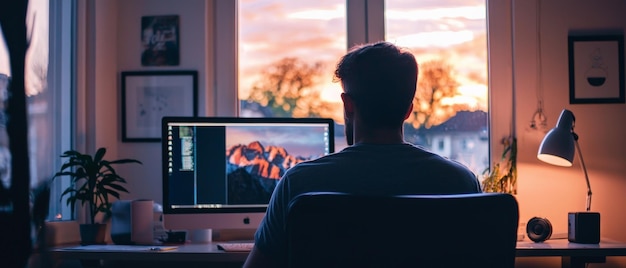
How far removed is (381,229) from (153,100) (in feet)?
8.37

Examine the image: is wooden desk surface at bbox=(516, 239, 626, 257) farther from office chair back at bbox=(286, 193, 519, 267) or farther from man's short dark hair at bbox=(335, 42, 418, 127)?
office chair back at bbox=(286, 193, 519, 267)

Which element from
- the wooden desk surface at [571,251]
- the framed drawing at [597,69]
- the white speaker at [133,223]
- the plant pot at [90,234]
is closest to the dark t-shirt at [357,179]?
the wooden desk surface at [571,251]

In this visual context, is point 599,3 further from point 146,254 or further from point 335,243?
point 335,243

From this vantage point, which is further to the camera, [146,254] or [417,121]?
[417,121]

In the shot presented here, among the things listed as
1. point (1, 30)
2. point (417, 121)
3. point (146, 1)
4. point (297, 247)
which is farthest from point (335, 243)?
point (146, 1)

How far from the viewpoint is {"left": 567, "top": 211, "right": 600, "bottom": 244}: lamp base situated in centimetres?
322

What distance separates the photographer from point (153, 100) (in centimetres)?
376

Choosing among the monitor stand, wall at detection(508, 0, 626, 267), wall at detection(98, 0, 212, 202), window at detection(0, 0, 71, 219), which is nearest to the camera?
window at detection(0, 0, 71, 219)

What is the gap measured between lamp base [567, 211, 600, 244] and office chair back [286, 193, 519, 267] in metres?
2.00

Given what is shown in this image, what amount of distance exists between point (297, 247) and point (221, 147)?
6.19 feet

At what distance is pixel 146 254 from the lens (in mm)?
2961

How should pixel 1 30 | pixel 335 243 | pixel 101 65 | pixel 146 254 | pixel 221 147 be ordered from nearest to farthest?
1. pixel 335 243
2. pixel 1 30
3. pixel 146 254
4. pixel 221 147
5. pixel 101 65

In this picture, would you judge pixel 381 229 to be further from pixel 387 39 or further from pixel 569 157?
pixel 387 39

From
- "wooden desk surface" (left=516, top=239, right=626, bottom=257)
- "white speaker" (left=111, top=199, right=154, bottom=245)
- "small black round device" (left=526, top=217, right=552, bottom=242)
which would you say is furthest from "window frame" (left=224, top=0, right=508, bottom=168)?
"wooden desk surface" (left=516, top=239, right=626, bottom=257)
